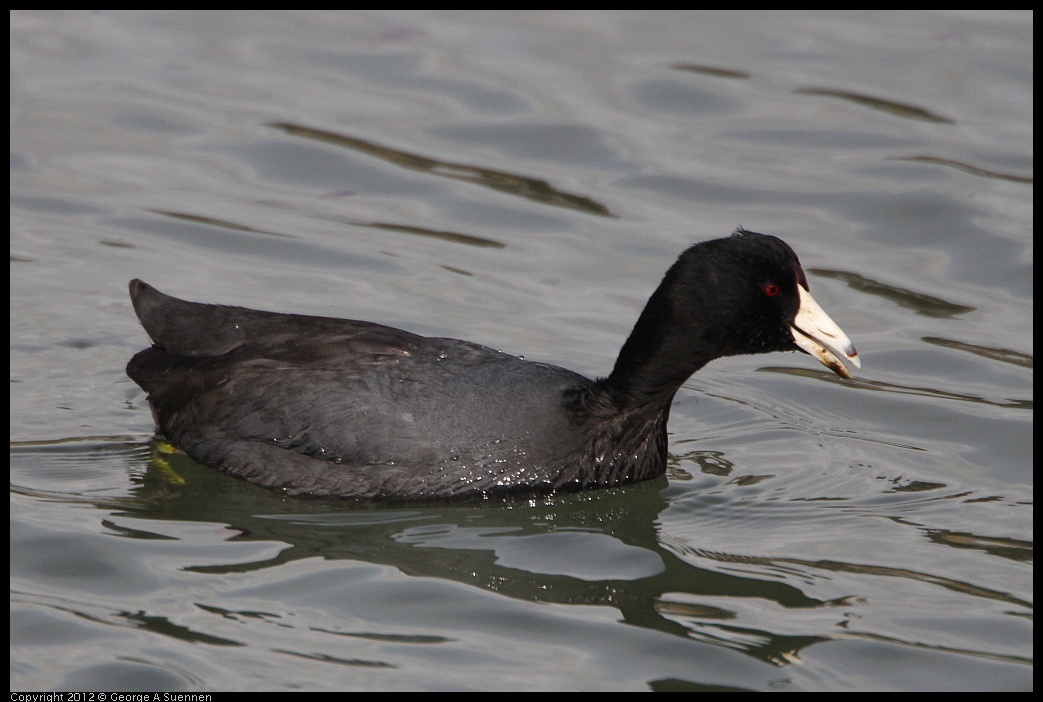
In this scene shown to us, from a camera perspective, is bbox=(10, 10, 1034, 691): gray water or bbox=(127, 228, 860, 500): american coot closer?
bbox=(10, 10, 1034, 691): gray water

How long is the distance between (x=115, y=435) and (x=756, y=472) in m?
3.05

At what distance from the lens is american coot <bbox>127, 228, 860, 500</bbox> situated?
644 cm

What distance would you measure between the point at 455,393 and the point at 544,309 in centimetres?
258

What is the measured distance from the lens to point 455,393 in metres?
6.57

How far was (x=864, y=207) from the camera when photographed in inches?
420

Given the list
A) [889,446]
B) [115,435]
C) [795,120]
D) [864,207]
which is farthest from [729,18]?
[115,435]

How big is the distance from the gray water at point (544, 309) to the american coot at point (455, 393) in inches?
6.7

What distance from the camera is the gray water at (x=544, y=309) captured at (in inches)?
216

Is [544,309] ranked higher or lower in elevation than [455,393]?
higher

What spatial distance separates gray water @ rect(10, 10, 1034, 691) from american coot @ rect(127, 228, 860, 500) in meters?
0.17

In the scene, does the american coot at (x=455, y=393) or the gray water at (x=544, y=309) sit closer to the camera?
the gray water at (x=544, y=309)

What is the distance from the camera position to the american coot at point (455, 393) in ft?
21.1

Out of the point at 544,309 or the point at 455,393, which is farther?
the point at 544,309
